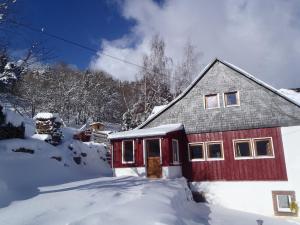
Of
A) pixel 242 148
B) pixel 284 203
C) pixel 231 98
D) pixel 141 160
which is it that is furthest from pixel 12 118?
pixel 284 203

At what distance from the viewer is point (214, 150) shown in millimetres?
17719

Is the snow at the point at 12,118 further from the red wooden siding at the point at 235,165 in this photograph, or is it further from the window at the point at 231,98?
the window at the point at 231,98

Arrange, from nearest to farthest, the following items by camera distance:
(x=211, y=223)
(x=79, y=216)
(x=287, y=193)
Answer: (x=79, y=216)
(x=211, y=223)
(x=287, y=193)

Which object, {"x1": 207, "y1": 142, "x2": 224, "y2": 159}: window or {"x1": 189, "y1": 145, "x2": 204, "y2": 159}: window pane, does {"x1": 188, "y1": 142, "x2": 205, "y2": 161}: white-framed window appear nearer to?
{"x1": 189, "y1": 145, "x2": 204, "y2": 159}: window pane

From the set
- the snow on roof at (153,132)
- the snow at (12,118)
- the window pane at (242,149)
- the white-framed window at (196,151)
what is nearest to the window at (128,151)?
the snow on roof at (153,132)

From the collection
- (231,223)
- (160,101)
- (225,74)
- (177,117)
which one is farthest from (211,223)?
(160,101)

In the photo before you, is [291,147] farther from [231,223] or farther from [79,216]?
[79,216]

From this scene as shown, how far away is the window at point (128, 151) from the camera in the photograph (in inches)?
711

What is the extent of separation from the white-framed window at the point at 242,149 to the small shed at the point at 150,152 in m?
3.31

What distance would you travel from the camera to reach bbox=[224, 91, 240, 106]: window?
17.8 meters

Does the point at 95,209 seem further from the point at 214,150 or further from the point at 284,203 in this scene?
the point at 284,203

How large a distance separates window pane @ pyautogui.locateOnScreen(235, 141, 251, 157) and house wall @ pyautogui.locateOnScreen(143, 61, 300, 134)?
978 mm

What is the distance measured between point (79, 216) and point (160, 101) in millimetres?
23957

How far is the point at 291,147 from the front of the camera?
51.7 feet
